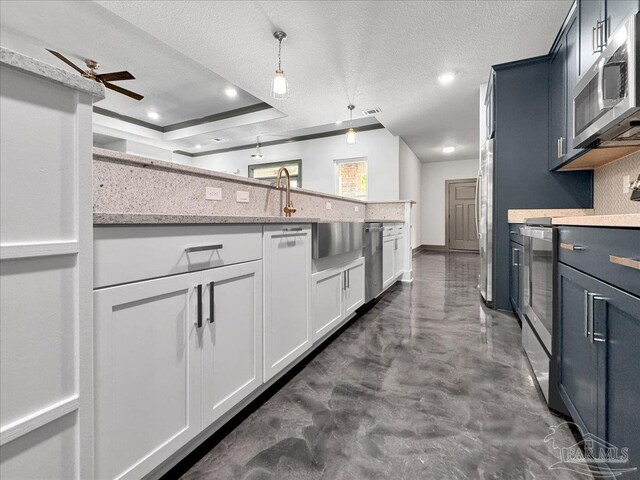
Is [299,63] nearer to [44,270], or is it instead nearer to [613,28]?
[613,28]

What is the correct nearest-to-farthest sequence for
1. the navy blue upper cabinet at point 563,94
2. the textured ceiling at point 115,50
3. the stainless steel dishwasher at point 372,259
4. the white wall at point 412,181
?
1. the navy blue upper cabinet at point 563,94
2. the textured ceiling at point 115,50
3. the stainless steel dishwasher at point 372,259
4. the white wall at point 412,181

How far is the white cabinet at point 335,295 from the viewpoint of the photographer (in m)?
1.92

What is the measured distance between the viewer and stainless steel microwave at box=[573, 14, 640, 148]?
52.0 inches

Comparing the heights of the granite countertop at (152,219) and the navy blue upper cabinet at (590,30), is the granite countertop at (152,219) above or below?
below

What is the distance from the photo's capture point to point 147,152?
4113 mm

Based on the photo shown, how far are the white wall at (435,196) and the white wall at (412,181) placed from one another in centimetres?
26

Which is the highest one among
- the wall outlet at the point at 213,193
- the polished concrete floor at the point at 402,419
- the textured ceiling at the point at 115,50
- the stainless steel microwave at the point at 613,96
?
the textured ceiling at the point at 115,50

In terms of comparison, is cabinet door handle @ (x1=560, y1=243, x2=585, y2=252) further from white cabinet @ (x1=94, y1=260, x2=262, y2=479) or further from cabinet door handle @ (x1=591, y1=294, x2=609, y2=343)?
white cabinet @ (x1=94, y1=260, x2=262, y2=479)

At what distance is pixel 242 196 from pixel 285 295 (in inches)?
32.8

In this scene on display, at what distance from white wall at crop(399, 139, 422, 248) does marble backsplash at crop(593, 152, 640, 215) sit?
121 inches

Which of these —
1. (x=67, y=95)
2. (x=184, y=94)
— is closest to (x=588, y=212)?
(x=67, y=95)

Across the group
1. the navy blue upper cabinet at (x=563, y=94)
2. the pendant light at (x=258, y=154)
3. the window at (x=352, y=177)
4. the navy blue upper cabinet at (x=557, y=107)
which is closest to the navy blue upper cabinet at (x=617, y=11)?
the navy blue upper cabinet at (x=563, y=94)

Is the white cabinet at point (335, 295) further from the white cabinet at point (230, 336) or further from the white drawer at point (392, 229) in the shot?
the white drawer at point (392, 229)

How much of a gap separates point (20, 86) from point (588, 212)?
3.70m
